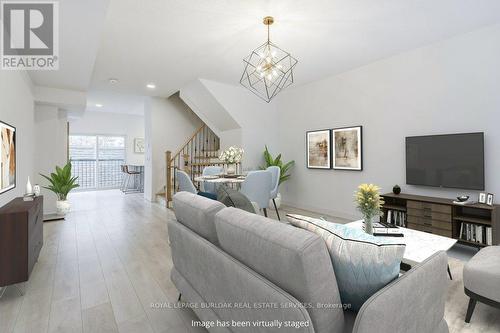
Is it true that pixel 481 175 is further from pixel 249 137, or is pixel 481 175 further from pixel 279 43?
pixel 249 137

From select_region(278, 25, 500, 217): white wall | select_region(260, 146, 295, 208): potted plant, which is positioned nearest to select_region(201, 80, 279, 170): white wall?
select_region(260, 146, 295, 208): potted plant

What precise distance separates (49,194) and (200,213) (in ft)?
17.5

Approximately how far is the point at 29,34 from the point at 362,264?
369 centimetres

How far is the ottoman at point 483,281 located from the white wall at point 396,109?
73.3 inches

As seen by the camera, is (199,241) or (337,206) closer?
(199,241)

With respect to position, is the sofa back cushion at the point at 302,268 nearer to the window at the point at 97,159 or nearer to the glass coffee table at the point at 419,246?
the glass coffee table at the point at 419,246

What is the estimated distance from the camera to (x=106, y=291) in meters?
2.25

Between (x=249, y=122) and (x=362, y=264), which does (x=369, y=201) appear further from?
(x=249, y=122)

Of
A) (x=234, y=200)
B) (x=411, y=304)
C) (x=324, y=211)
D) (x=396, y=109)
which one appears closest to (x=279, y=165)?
(x=324, y=211)

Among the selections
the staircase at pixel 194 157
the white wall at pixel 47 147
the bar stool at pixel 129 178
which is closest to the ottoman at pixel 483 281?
the staircase at pixel 194 157

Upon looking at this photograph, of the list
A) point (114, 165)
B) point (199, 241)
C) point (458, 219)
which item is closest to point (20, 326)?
point (199, 241)

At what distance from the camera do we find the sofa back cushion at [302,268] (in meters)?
0.97

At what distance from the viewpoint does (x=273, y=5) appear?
2707 mm

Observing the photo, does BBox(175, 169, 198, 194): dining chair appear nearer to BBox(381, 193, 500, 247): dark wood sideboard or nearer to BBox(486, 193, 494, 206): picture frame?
BBox(381, 193, 500, 247): dark wood sideboard
